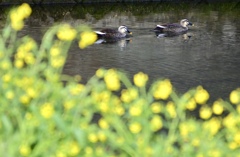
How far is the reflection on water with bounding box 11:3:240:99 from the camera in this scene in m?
11.1

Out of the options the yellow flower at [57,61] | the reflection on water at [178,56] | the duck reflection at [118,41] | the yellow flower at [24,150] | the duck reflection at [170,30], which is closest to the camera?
the yellow flower at [24,150]

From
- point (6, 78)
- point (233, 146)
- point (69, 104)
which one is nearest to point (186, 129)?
point (233, 146)

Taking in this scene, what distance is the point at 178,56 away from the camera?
43.4 feet

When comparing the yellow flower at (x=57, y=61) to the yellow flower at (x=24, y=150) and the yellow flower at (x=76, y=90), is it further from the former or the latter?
the yellow flower at (x=24, y=150)

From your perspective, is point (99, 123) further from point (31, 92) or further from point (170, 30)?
point (170, 30)

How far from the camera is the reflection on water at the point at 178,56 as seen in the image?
11.1 metres

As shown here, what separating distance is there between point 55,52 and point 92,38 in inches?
13.4

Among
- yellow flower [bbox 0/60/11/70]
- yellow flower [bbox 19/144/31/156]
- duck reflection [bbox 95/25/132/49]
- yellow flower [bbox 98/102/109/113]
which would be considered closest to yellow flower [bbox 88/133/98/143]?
yellow flower [bbox 98/102/109/113]

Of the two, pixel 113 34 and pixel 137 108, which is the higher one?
pixel 137 108

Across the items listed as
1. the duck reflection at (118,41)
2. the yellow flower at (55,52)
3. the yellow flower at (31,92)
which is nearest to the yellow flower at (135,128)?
the yellow flower at (31,92)

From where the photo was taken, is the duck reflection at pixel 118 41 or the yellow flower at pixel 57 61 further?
the duck reflection at pixel 118 41

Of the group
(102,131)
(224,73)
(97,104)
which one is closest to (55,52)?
(97,104)

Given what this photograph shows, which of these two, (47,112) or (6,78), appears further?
(6,78)

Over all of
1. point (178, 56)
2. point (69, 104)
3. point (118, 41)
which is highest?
point (69, 104)
